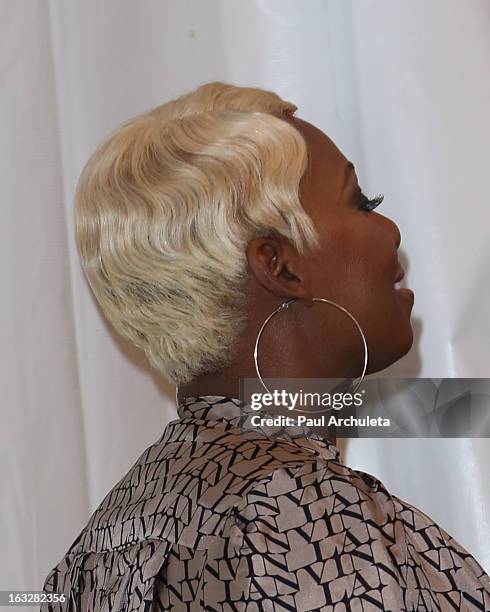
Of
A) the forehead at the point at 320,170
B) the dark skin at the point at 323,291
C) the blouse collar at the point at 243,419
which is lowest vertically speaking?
the blouse collar at the point at 243,419

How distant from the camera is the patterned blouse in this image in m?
0.88

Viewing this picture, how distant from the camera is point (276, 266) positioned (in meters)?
1.06

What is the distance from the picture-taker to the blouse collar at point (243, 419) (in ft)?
3.42

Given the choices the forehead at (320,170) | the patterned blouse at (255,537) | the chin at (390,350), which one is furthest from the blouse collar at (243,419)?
the forehead at (320,170)

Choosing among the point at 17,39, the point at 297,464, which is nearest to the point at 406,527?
the point at 297,464

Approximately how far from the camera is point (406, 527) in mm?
1016

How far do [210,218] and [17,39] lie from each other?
456 mm

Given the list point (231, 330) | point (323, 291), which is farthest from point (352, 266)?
point (231, 330)

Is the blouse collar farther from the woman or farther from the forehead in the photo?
the forehead

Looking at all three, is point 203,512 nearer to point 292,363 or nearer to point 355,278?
point 292,363

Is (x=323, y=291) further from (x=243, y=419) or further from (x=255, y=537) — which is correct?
(x=255, y=537)

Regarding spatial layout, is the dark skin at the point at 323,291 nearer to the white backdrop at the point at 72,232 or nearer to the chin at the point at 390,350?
the chin at the point at 390,350

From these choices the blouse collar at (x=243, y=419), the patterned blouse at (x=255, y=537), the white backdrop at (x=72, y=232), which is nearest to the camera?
the patterned blouse at (x=255, y=537)

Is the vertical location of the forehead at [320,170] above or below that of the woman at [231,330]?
above
